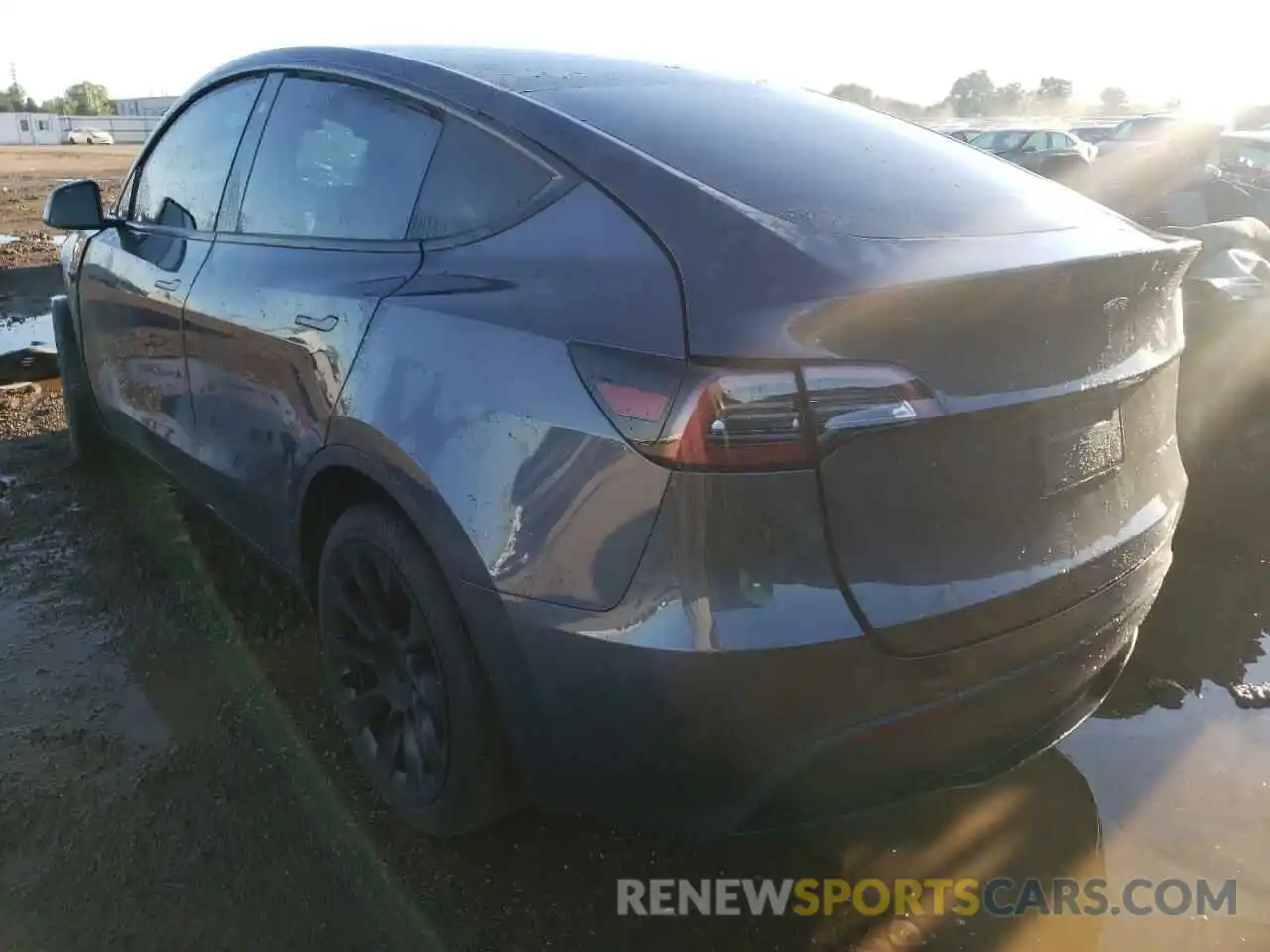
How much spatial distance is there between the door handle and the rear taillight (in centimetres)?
98

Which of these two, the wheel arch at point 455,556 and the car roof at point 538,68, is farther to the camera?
the car roof at point 538,68

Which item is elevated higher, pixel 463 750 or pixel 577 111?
pixel 577 111

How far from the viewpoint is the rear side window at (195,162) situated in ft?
10.7

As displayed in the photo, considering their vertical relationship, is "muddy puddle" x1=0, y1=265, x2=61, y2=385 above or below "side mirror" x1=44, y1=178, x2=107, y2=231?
below

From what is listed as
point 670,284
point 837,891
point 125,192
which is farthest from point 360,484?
point 125,192

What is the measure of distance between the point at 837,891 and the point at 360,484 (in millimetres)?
1416

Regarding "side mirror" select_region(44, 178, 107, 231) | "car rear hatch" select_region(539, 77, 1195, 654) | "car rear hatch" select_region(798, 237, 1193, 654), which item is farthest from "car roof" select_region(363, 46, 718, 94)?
"side mirror" select_region(44, 178, 107, 231)

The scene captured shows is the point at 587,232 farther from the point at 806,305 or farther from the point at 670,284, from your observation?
the point at 806,305

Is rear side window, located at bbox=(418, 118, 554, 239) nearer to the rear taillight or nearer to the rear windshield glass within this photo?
the rear windshield glass

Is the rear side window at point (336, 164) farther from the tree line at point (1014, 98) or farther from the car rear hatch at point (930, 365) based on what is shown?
the tree line at point (1014, 98)

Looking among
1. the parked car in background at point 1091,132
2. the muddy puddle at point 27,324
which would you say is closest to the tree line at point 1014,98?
the parked car in background at point 1091,132

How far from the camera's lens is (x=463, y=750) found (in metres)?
2.18

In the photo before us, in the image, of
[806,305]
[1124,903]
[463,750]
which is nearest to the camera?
[806,305]

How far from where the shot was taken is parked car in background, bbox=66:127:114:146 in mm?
65312
